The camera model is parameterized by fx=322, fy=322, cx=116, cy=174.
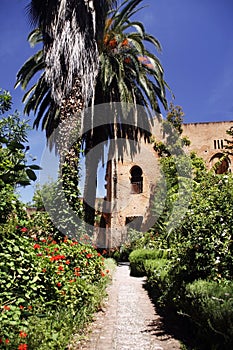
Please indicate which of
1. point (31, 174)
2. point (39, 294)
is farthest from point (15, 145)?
point (39, 294)

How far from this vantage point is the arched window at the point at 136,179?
21.3 meters

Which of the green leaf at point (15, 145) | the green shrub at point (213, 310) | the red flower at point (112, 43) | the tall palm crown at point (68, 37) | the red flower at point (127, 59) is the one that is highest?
the red flower at point (112, 43)

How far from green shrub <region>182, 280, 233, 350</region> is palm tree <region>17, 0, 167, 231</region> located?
7.29 meters

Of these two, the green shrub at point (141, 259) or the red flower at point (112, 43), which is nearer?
the green shrub at point (141, 259)

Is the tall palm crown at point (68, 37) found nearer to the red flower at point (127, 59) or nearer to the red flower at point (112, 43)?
the red flower at point (112, 43)

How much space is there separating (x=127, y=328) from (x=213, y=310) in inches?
76.8

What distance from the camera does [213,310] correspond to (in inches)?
130

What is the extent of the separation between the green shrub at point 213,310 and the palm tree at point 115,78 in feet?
23.9

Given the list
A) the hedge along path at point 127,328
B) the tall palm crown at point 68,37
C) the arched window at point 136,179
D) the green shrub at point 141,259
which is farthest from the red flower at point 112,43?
the arched window at point 136,179

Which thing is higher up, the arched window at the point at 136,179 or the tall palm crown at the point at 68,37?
the tall palm crown at the point at 68,37

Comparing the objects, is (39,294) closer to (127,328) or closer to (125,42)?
(127,328)

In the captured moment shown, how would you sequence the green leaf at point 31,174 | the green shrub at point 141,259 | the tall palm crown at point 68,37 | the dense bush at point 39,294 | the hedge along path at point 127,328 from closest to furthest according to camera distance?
the green leaf at point 31,174 < the dense bush at point 39,294 < the hedge along path at point 127,328 < the tall palm crown at point 68,37 < the green shrub at point 141,259

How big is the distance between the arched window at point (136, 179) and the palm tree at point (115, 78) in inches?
323

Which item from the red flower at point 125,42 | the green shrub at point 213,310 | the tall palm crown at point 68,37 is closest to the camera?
the green shrub at point 213,310
